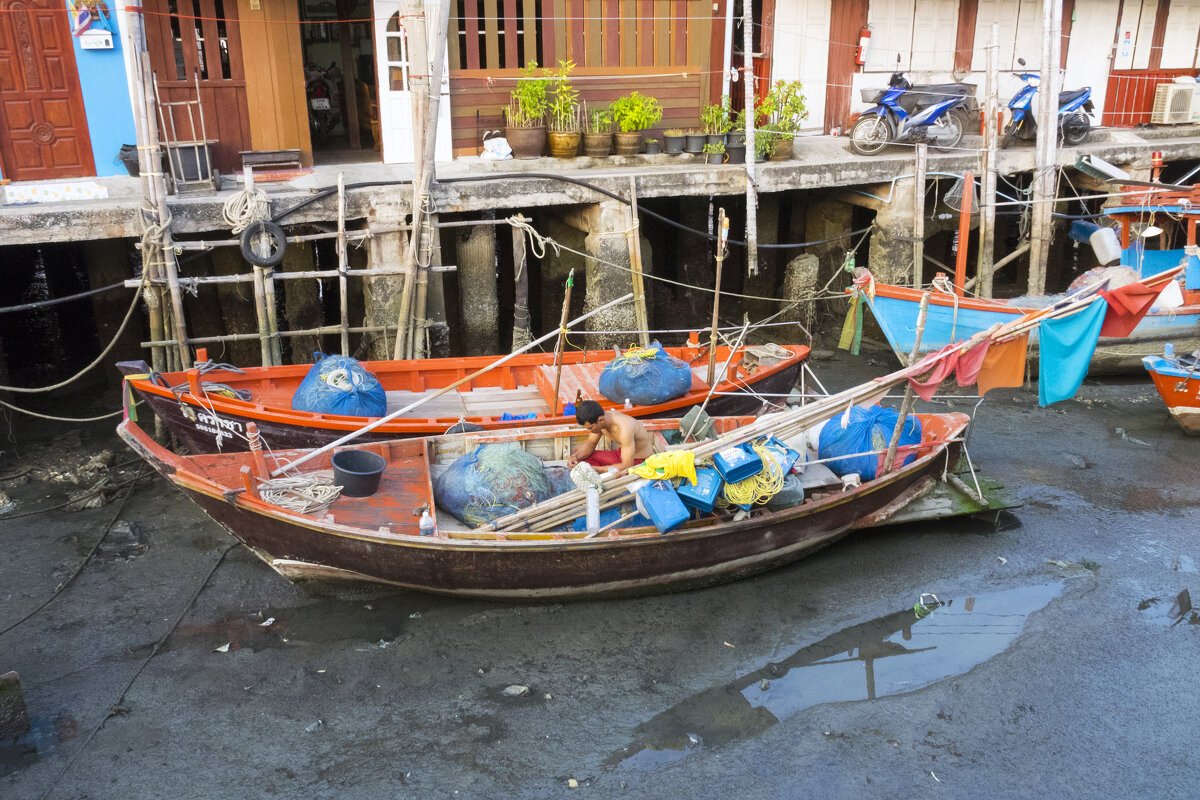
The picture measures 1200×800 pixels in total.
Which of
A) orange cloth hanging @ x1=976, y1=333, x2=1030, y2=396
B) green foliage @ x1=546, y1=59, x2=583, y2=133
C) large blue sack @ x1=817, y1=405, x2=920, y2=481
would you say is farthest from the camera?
green foliage @ x1=546, y1=59, x2=583, y2=133

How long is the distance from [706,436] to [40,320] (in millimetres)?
9345

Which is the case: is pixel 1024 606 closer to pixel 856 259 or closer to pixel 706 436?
pixel 706 436

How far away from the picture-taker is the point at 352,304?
42.0 feet

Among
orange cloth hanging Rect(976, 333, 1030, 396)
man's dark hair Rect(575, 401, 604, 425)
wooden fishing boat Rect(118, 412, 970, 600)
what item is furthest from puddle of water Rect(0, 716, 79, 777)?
orange cloth hanging Rect(976, 333, 1030, 396)

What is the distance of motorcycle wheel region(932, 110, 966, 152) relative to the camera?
14.4 metres

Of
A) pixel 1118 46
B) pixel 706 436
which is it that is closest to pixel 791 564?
pixel 706 436

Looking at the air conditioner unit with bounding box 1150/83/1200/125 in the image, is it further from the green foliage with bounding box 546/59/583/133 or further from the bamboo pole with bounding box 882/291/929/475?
the bamboo pole with bounding box 882/291/929/475

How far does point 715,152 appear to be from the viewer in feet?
41.9

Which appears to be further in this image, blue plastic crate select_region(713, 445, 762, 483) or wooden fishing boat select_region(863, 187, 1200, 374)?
wooden fishing boat select_region(863, 187, 1200, 374)

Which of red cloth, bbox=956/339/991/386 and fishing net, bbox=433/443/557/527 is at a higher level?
red cloth, bbox=956/339/991/386

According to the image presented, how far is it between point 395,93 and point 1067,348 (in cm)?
898

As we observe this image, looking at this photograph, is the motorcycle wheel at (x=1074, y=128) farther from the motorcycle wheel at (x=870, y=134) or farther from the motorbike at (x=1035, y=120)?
the motorcycle wheel at (x=870, y=134)

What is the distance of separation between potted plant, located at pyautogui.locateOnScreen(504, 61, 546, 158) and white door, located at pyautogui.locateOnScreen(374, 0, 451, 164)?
874mm

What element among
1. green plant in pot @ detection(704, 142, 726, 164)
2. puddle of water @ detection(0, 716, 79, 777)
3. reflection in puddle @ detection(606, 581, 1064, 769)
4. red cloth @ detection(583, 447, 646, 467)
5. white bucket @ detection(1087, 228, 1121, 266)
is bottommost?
reflection in puddle @ detection(606, 581, 1064, 769)
